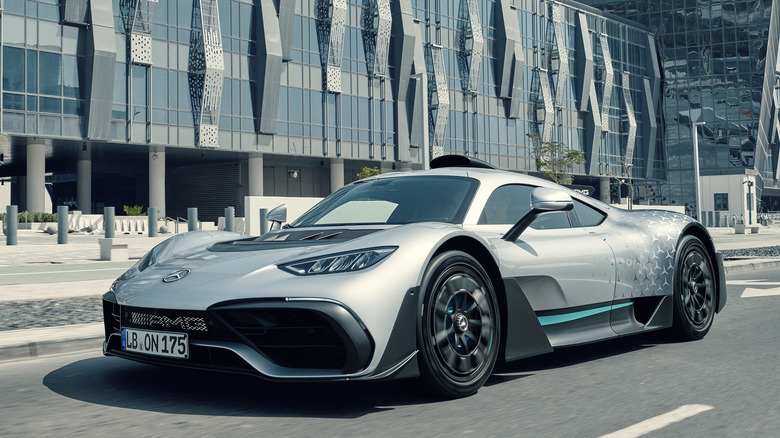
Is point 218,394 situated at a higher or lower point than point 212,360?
lower

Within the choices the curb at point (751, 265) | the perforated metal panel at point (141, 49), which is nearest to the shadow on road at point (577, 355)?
the curb at point (751, 265)

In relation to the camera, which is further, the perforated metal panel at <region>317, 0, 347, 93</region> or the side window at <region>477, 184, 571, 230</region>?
the perforated metal panel at <region>317, 0, 347, 93</region>

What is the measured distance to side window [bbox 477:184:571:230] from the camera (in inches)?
196

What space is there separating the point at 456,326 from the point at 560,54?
A: 213ft

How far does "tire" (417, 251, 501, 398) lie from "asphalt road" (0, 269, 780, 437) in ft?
0.48

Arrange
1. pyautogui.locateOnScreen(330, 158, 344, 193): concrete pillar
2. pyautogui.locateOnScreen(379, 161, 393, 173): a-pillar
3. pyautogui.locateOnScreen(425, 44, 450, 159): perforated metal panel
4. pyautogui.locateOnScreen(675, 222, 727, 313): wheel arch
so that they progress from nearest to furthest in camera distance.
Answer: pyautogui.locateOnScreen(675, 222, 727, 313): wheel arch < pyautogui.locateOnScreen(330, 158, 344, 193): concrete pillar < pyautogui.locateOnScreen(379, 161, 393, 173): a-pillar < pyautogui.locateOnScreen(425, 44, 450, 159): perforated metal panel

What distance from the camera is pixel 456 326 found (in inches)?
167

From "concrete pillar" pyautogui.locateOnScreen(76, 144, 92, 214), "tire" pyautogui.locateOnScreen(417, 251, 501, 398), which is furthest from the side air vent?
"concrete pillar" pyautogui.locateOnScreen(76, 144, 92, 214)

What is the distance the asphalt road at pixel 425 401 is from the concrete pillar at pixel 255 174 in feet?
138

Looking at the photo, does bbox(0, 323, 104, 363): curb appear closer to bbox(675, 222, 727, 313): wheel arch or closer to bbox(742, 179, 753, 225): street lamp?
bbox(675, 222, 727, 313): wheel arch

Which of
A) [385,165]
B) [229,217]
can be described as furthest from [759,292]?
[385,165]

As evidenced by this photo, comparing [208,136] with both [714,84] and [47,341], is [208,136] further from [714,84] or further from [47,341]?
[714,84]

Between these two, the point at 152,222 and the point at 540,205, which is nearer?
the point at 540,205

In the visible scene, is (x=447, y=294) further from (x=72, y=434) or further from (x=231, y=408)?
(x=72, y=434)
